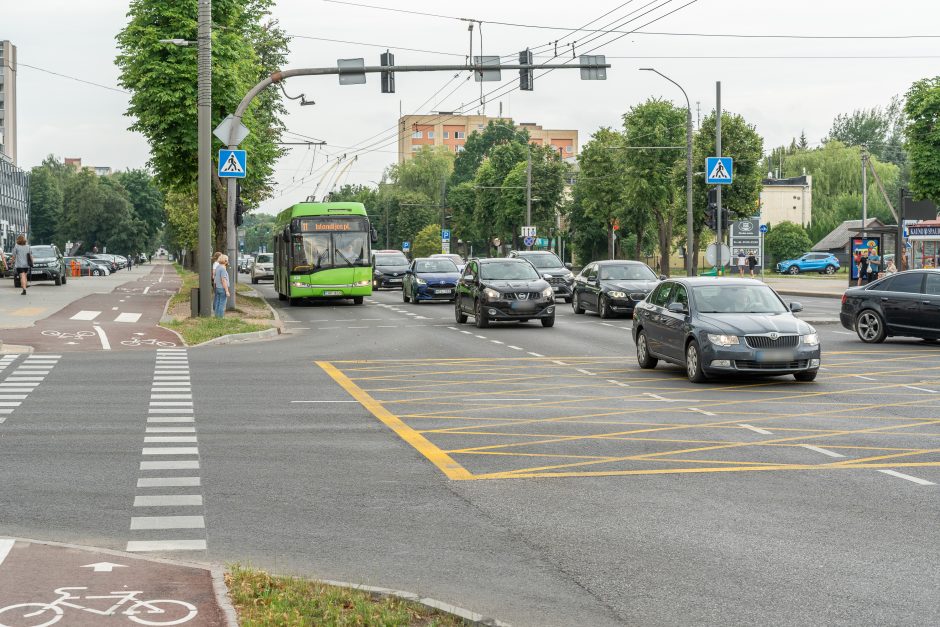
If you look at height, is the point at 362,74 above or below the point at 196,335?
above

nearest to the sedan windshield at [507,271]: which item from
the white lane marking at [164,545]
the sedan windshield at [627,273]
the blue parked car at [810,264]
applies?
the sedan windshield at [627,273]

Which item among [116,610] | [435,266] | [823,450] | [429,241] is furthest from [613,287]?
[429,241]

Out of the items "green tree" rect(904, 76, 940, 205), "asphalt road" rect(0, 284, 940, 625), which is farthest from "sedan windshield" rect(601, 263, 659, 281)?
"green tree" rect(904, 76, 940, 205)

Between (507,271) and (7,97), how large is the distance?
160 meters

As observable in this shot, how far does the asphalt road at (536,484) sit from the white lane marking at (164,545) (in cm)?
6

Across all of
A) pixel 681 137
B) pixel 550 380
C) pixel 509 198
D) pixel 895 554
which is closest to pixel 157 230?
pixel 509 198

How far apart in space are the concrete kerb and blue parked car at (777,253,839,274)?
84.6m

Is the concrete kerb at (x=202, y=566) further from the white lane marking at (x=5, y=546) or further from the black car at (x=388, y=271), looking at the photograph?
the black car at (x=388, y=271)

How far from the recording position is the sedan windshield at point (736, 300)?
17641 millimetres

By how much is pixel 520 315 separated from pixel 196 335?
741 centimetres

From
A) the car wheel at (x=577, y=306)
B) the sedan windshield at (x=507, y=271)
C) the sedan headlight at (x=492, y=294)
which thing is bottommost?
the car wheel at (x=577, y=306)

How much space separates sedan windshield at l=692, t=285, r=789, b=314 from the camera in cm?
1764

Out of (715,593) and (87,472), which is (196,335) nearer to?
(87,472)

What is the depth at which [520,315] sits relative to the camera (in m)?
28.2
